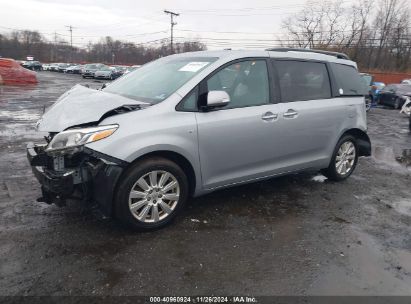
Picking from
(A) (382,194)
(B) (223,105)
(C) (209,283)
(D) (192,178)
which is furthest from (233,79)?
(A) (382,194)

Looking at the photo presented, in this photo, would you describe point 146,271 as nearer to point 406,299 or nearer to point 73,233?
point 73,233

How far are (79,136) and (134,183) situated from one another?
2.19 ft

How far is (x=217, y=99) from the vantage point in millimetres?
3674

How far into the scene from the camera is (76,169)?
11.0ft

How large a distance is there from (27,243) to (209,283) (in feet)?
5.79

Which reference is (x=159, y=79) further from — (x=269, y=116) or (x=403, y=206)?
(x=403, y=206)

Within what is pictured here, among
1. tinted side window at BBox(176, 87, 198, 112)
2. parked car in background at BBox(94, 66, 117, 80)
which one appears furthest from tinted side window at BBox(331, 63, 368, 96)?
parked car in background at BBox(94, 66, 117, 80)

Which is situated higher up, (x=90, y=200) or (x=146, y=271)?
(x=90, y=200)

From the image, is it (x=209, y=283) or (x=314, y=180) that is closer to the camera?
(x=209, y=283)

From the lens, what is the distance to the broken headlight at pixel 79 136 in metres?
3.28

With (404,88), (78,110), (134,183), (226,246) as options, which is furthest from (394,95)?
(78,110)

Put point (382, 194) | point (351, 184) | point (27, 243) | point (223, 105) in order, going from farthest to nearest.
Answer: point (351, 184), point (382, 194), point (223, 105), point (27, 243)

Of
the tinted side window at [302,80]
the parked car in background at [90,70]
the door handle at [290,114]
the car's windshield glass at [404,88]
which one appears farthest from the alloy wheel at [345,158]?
the parked car in background at [90,70]

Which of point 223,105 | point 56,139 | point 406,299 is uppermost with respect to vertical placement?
point 223,105
